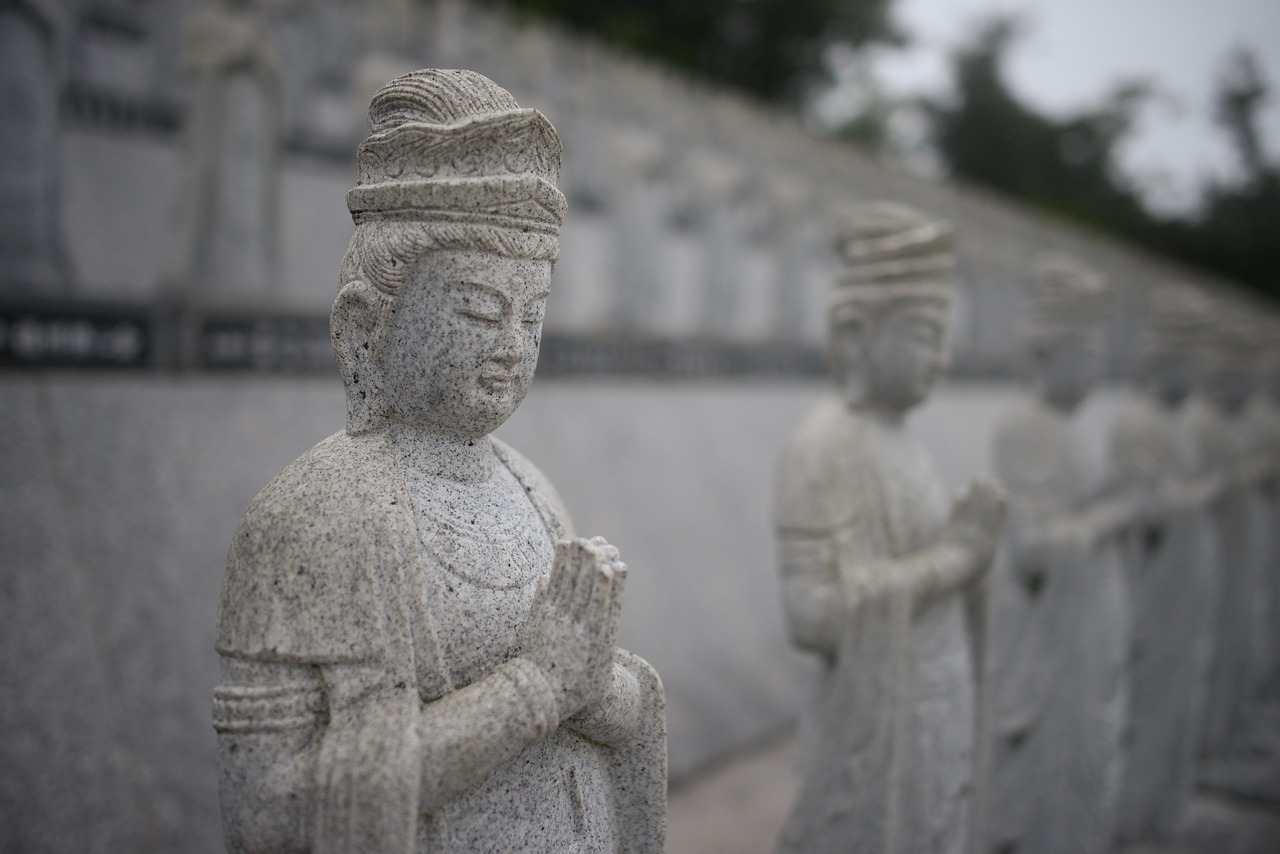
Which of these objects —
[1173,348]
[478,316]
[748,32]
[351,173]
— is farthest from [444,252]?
[748,32]

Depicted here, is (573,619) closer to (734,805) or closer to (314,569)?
(314,569)

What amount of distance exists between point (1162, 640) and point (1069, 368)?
2.16m

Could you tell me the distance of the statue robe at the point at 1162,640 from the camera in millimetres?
5473

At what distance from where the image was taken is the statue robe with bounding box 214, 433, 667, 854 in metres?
1.60

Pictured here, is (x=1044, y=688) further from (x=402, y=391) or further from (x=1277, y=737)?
(x=1277, y=737)

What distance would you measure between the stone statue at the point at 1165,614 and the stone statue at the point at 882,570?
2729 millimetres

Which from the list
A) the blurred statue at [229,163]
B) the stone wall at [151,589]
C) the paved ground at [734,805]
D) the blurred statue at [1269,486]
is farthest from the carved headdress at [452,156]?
the blurred statue at [1269,486]

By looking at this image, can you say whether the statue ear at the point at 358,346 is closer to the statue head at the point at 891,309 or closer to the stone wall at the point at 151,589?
the statue head at the point at 891,309

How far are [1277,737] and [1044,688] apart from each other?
14.5 feet

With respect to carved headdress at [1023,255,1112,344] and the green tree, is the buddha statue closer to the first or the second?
carved headdress at [1023,255,1112,344]

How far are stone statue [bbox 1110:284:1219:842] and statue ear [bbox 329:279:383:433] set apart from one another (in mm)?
4753

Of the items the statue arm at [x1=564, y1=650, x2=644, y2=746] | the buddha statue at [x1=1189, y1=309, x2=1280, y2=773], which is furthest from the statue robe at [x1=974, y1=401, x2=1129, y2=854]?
the statue arm at [x1=564, y1=650, x2=644, y2=746]

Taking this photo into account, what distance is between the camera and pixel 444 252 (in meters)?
1.78

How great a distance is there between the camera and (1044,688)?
174 inches
